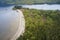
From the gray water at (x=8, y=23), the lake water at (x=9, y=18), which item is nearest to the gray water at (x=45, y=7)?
the lake water at (x=9, y=18)

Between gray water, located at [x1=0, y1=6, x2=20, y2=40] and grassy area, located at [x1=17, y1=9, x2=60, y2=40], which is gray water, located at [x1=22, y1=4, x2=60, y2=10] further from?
gray water, located at [x1=0, y1=6, x2=20, y2=40]

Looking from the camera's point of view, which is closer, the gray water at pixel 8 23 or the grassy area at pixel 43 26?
the grassy area at pixel 43 26

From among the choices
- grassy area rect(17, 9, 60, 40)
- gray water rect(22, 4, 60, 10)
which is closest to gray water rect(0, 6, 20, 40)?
grassy area rect(17, 9, 60, 40)

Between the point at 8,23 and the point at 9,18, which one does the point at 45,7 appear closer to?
the point at 9,18

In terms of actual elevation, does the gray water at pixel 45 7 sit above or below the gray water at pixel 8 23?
above

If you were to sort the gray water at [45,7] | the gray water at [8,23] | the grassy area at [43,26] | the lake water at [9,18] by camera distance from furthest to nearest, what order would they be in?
the gray water at [45,7], the lake water at [9,18], the gray water at [8,23], the grassy area at [43,26]

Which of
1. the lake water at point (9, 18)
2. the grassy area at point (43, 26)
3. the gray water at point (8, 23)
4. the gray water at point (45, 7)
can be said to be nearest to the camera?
the grassy area at point (43, 26)

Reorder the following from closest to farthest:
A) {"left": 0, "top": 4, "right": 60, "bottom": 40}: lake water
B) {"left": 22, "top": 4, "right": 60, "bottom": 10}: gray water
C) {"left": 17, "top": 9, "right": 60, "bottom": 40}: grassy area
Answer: {"left": 17, "top": 9, "right": 60, "bottom": 40}: grassy area < {"left": 0, "top": 4, "right": 60, "bottom": 40}: lake water < {"left": 22, "top": 4, "right": 60, "bottom": 10}: gray water

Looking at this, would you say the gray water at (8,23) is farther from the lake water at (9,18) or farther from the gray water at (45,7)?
the gray water at (45,7)

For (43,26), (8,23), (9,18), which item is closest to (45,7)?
(9,18)
